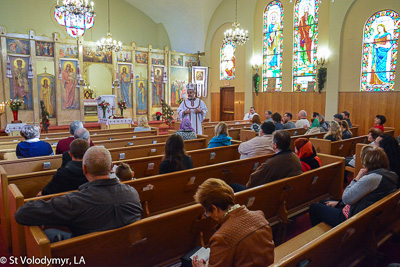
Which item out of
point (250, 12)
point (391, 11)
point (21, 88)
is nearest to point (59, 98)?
point (21, 88)

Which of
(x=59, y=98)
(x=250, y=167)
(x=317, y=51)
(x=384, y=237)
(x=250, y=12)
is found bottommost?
(x=384, y=237)

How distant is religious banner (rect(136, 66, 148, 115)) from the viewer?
48.4 feet

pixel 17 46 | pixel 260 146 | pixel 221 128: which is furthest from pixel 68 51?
pixel 260 146

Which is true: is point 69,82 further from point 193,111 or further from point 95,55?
point 193,111

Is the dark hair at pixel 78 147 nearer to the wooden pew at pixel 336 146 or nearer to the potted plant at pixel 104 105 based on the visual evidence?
the wooden pew at pixel 336 146

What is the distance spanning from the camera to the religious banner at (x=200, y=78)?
52.0ft

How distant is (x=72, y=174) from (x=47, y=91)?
37.1ft

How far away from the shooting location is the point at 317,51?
11812 mm

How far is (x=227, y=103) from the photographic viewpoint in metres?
15.7

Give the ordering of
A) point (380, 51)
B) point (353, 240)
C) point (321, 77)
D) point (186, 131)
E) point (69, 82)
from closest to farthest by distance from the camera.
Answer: point (353, 240) → point (186, 131) → point (380, 51) → point (321, 77) → point (69, 82)

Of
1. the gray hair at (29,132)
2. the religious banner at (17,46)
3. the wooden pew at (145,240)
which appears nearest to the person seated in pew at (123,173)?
the wooden pew at (145,240)

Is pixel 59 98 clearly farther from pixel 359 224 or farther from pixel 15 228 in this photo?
pixel 359 224

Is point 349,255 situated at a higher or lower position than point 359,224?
lower

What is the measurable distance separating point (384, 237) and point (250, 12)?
12684 mm
